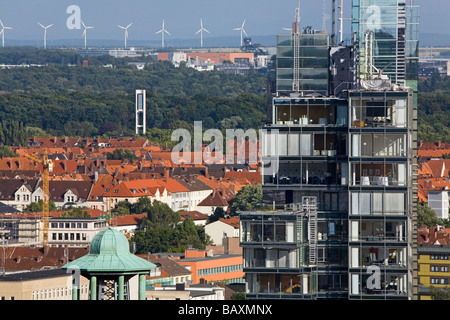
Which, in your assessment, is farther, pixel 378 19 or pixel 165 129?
pixel 165 129

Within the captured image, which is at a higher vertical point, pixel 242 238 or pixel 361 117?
pixel 361 117

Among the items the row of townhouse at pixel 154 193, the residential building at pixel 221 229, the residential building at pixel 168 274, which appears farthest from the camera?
the row of townhouse at pixel 154 193

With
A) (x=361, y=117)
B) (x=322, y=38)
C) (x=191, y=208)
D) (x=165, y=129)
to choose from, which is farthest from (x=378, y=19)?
(x=165, y=129)

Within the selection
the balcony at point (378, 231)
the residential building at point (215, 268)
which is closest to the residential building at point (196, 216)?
the residential building at point (215, 268)

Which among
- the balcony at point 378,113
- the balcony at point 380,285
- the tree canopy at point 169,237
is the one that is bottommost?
the tree canopy at point 169,237

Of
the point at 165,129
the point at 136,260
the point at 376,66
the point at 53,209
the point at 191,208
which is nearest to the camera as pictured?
the point at 136,260

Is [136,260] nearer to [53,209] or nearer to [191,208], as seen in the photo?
[53,209]

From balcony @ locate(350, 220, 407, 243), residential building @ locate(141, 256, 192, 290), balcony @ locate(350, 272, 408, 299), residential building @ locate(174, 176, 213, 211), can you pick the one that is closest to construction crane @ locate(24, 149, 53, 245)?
residential building @ locate(174, 176, 213, 211)

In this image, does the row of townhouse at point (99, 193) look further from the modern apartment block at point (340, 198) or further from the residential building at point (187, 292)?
the modern apartment block at point (340, 198)
